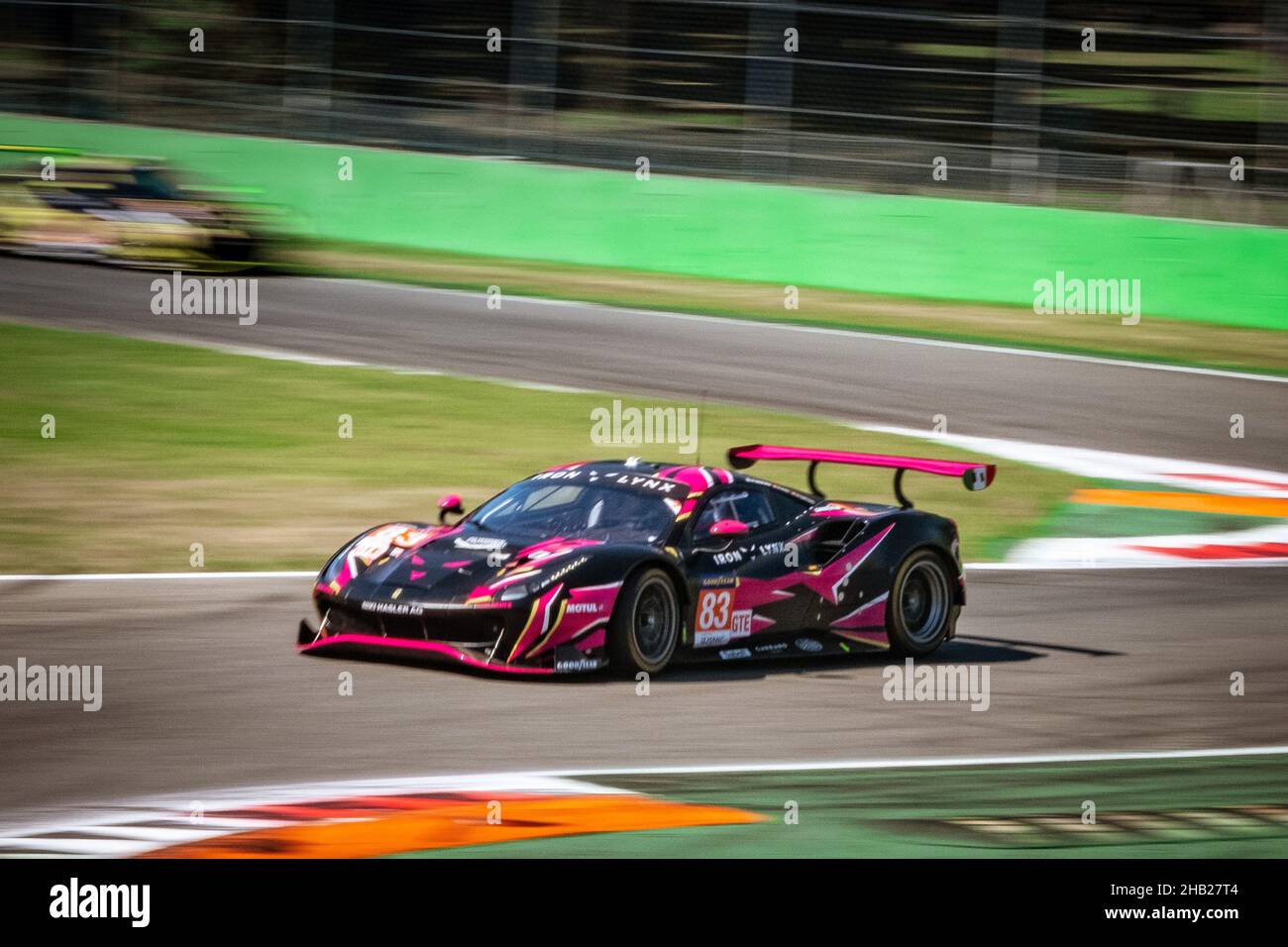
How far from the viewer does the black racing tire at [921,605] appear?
34.8 feet

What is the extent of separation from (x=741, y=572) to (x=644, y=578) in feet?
2.43

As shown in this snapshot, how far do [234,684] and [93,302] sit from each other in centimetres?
1344

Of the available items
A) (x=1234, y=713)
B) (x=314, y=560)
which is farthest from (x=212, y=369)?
(x=1234, y=713)

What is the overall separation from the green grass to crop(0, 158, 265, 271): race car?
2.86 m

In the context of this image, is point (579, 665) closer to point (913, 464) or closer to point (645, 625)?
point (645, 625)

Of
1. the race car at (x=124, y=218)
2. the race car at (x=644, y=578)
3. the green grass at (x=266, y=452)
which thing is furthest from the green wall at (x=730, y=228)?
the race car at (x=644, y=578)

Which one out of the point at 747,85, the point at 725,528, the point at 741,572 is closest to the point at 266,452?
the point at 741,572

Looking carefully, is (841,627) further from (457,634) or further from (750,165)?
(750,165)

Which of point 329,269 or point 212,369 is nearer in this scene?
point 212,369

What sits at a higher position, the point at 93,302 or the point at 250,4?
the point at 250,4

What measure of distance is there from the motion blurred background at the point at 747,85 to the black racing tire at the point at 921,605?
39.1 ft

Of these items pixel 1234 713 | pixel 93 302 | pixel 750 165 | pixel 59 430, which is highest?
pixel 750 165

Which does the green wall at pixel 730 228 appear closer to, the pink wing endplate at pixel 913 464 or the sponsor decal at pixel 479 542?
the pink wing endplate at pixel 913 464

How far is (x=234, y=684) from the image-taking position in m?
9.00
